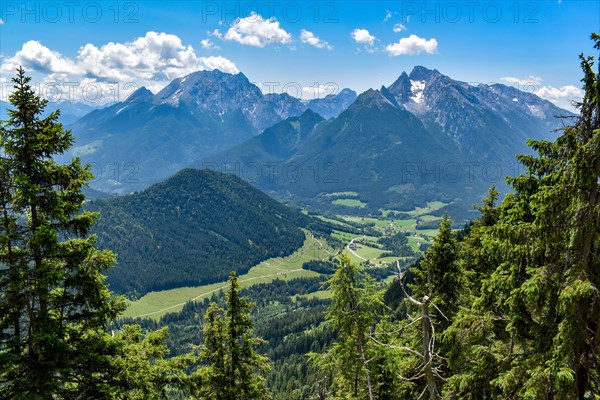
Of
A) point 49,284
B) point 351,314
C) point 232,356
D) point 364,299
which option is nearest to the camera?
point 49,284

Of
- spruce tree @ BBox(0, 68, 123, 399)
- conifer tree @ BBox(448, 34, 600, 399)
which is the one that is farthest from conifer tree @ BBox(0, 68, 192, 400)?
conifer tree @ BBox(448, 34, 600, 399)

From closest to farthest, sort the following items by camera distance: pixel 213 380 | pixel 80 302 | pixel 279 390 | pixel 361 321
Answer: pixel 80 302 < pixel 361 321 < pixel 213 380 < pixel 279 390

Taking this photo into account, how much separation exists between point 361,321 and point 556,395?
30.5ft

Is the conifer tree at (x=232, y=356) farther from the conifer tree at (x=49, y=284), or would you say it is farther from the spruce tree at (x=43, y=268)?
the spruce tree at (x=43, y=268)

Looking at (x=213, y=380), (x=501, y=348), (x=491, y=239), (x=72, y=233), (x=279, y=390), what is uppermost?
(x=72, y=233)

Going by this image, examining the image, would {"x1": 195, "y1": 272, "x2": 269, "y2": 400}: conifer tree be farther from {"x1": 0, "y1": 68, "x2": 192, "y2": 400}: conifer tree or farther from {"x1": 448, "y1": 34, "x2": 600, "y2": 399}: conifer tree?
{"x1": 448, "y1": 34, "x2": 600, "y2": 399}: conifer tree

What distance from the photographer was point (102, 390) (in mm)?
14016

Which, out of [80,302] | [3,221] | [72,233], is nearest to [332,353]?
[80,302]

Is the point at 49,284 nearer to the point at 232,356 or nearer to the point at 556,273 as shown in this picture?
the point at 232,356

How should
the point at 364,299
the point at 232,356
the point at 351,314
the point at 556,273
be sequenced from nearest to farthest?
1. the point at 556,273
2. the point at 364,299
3. the point at 351,314
4. the point at 232,356

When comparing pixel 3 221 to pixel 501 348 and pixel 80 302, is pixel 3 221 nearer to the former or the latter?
pixel 80 302

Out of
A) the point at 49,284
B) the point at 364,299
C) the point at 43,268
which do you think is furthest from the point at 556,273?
the point at 43,268

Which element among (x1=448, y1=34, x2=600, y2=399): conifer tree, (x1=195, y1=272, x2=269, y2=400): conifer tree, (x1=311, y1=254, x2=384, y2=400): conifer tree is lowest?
(x1=195, y1=272, x2=269, y2=400): conifer tree

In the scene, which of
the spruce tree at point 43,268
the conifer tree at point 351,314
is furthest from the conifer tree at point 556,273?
the spruce tree at point 43,268
